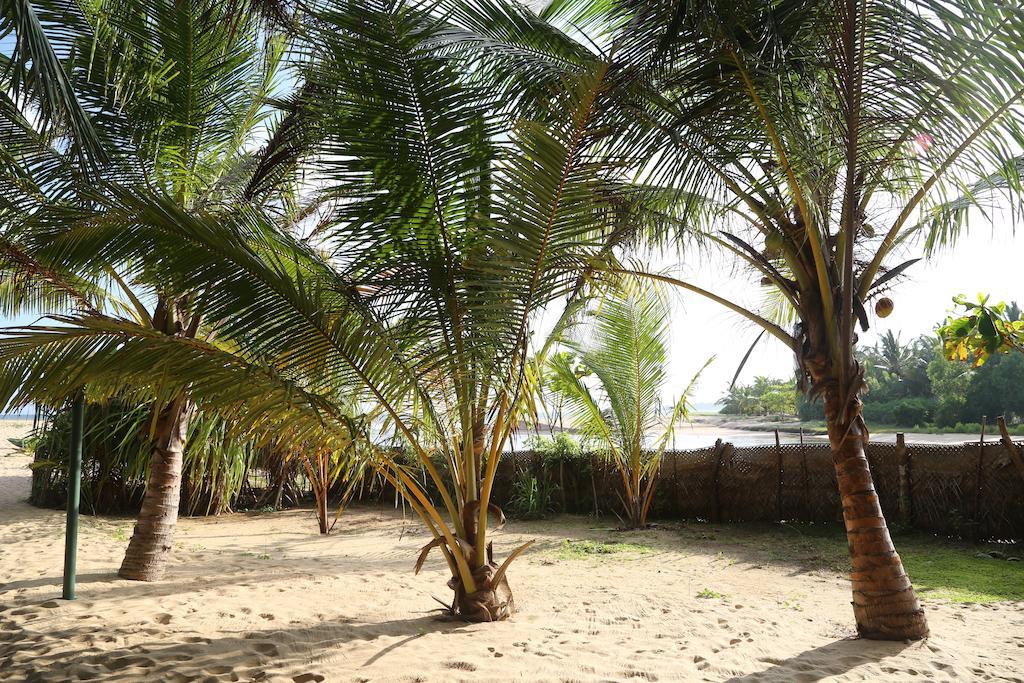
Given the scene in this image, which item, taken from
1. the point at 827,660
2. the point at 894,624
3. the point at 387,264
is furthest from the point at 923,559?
the point at 387,264

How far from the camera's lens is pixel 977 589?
556cm

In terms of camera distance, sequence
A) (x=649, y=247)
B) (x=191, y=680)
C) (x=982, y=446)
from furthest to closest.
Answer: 1. (x=982, y=446)
2. (x=649, y=247)
3. (x=191, y=680)

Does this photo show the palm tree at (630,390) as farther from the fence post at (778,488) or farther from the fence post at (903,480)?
the fence post at (903,480)

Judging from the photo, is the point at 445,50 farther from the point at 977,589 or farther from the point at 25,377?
the point at 977,589

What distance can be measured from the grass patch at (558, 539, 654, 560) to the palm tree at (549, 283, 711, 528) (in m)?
1.25

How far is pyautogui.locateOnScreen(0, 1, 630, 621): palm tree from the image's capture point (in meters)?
3.66

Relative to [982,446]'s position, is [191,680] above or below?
below

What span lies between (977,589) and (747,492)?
3.43 m

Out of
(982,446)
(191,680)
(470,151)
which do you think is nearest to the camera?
(191,680)

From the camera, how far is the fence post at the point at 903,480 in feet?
25.7

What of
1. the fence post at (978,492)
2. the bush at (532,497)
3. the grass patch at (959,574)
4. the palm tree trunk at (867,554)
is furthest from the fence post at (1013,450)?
the bush at (532,497)

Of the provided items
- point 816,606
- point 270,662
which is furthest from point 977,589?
point 270,662

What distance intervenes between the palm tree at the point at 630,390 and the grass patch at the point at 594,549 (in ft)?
4.10

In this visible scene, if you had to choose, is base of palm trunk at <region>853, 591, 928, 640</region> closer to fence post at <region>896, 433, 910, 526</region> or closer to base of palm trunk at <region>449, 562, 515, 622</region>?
base of palm trunk at <region>449, 562, 515, 622</region>
